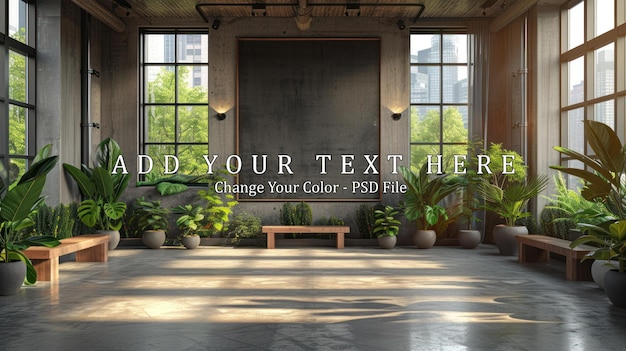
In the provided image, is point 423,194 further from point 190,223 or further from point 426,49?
point 190,223

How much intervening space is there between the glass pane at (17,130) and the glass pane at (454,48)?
23.4 ft

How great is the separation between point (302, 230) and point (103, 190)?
3.25m

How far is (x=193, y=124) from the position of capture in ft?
36.5

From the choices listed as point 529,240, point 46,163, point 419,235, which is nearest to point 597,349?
point 529,240

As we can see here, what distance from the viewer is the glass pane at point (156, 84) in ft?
36.5

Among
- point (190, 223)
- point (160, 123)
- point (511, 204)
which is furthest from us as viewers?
point (160, 123)

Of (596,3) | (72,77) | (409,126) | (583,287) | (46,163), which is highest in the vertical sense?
(596,3)

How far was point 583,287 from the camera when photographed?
242 inches

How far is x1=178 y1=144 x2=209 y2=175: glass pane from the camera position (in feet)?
36.1

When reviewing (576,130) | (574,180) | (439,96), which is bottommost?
(574,180)

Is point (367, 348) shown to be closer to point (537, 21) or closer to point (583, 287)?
point (583, 287)

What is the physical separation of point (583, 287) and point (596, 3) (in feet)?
13.3

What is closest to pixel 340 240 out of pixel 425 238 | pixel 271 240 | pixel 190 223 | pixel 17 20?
pixel 271 240

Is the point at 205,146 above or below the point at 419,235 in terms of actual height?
above
